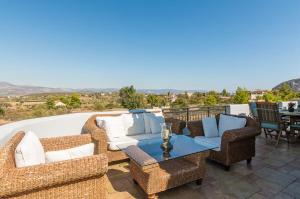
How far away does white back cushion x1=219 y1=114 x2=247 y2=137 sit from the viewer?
3223 millimetres

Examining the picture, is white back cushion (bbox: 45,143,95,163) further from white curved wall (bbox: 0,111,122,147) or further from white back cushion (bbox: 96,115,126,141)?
white back cushion (bbox: 96,115,126,141)

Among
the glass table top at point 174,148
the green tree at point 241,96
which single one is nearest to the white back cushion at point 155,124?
the glass table top at point 174,148

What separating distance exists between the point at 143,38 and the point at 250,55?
6.85 m

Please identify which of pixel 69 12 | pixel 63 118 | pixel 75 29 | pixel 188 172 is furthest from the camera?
pixel 75 29

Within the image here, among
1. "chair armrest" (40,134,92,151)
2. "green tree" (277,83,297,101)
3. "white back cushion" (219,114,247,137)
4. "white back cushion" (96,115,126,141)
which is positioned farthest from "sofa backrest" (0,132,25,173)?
"green tree" (277,83,297,101)

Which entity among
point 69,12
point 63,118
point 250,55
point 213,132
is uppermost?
point 69,12

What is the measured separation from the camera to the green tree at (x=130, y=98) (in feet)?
55.5

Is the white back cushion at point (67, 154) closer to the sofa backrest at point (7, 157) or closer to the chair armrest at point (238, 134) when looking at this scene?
the sofa backrest at point (7, 157)

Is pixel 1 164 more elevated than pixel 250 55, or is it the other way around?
pixel 250 55

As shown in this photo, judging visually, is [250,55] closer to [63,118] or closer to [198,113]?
[198,113]

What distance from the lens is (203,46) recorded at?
10.6 metres

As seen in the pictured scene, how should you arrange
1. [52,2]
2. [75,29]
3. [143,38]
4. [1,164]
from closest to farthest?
A: [1,164] < [52,2] < [75,29] < [143,38]

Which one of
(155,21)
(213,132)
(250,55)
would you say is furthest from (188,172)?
(250,55)

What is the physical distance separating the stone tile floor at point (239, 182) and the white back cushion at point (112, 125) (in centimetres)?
62
